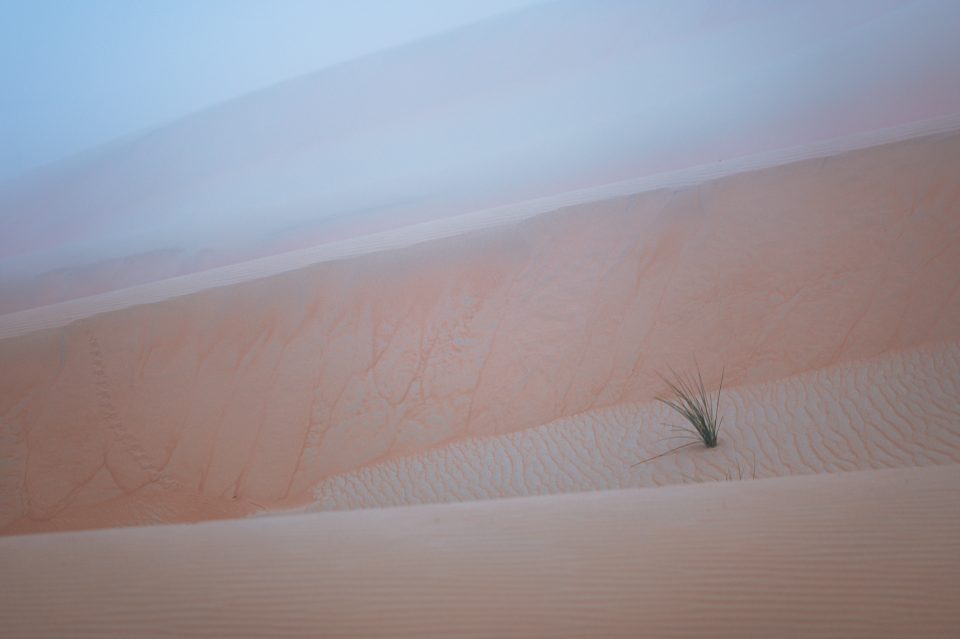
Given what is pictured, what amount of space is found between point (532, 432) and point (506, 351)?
1.82 metres

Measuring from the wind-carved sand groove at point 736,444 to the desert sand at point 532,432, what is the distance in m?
0.05

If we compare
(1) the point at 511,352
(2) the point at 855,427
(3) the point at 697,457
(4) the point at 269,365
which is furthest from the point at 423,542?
(4) the point at 269,365

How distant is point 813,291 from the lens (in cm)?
1031

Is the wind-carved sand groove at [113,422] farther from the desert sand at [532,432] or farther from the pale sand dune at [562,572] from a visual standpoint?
the pale sand dune at [562,572]

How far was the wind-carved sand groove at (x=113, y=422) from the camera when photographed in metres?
9.88

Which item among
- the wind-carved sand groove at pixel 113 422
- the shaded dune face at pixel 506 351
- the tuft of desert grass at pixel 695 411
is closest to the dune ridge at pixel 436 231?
the shaded dune face at pixel 506 351

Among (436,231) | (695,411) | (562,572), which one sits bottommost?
(695,411)

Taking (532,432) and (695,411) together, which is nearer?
(695,411)

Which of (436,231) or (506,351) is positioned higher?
(436,231)

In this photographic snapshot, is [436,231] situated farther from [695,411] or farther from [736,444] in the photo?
[736,444]

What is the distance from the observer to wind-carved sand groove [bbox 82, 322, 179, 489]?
9875mm

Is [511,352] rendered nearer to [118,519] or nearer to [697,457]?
[697,457]

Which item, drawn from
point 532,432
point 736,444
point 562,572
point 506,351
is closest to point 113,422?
point 506,351

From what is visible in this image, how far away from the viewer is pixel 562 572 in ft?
10.5
